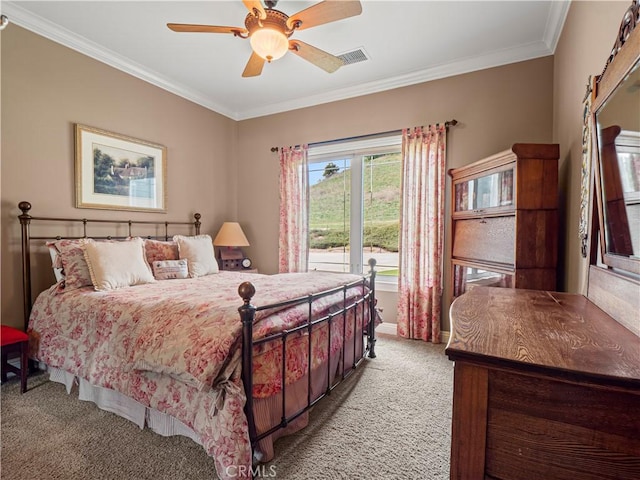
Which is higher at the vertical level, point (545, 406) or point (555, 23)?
point (555, 23)

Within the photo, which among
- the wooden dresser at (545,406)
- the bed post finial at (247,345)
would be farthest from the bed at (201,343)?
the wooden dresser at (545,406)

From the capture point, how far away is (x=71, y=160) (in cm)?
288

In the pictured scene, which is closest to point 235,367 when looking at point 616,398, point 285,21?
point 616,398

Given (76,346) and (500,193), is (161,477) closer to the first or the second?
(76,346)

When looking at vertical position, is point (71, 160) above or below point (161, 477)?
above

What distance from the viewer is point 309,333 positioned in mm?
1873

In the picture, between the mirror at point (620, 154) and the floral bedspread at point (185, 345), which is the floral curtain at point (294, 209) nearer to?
the floral bedspread at point (185, 345)

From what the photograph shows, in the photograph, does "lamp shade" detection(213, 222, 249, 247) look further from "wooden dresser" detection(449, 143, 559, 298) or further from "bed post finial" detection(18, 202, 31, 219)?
"wooden dresser" detection(449, 143, 559, 298)

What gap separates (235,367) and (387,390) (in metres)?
1.39

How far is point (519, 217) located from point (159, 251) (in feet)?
10.7

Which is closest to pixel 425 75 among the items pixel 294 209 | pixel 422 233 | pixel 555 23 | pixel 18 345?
pixel 555 23

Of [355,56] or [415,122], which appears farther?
[415,122]

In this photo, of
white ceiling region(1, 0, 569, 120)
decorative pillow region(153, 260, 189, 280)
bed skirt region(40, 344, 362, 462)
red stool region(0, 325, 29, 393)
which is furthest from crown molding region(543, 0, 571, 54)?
red stool region(0, 325, 29, 393)

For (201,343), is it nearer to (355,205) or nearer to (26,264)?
(26,264)
